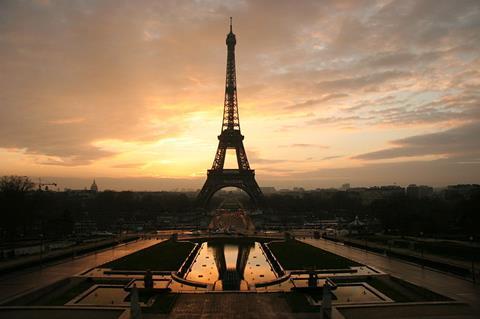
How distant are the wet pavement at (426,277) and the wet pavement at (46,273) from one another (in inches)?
700

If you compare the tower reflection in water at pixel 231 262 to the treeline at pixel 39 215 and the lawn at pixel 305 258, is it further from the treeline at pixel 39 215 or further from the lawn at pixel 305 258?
the treeline at pixel 39 215

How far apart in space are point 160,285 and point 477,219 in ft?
102

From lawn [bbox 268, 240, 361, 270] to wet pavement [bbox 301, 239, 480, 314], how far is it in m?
1.54

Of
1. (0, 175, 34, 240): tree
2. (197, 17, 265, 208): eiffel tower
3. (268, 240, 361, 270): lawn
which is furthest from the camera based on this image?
(197, 17, 265, 208): eiffel tower

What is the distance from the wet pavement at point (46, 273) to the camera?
1981cm

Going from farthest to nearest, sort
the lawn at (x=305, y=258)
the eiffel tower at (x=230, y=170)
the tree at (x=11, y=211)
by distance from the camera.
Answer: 1. the eiffel tower at (x=230, y=170)
2. the tree at (x=11, y=211)
3. the lawn at (x=305, y=258)

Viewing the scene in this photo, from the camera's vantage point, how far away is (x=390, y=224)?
47875 mm

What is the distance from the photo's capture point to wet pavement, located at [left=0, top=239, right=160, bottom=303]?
19.8 metres

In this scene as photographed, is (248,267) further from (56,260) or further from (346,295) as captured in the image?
(56,260)

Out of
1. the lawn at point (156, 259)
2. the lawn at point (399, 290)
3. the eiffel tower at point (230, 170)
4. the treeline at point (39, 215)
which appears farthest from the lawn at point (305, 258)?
the eiffel tower at point (230, 170)

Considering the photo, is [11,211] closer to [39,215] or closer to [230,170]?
Result: [39,215]

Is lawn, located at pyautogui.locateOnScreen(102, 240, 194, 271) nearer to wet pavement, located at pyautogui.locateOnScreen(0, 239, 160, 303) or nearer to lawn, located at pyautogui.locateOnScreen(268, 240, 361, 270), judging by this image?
wet pavement, located at pyautogui.locateOnScreen(0, 239, 160, 303)

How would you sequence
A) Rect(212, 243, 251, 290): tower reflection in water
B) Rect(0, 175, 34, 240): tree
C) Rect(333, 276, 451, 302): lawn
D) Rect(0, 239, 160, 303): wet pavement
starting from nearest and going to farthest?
Rect(333, 276, 451, 302): lawn, Rect(212, 243, 251, 290): tower reflection in water, Rect(0, 239, 160, 303): wet pavement, Rect(0, 175, 34, 240): tree

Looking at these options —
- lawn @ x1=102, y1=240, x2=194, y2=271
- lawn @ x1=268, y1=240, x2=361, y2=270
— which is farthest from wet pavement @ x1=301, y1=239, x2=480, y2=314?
lawn @ x1=102, y1=240, x2=194, y2=271
